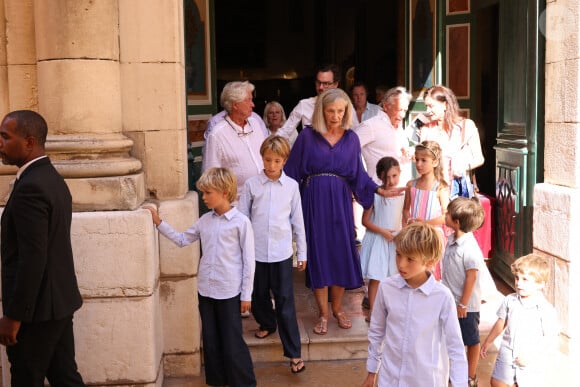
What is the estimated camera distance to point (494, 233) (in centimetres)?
741

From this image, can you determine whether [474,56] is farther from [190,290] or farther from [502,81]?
[190,290]

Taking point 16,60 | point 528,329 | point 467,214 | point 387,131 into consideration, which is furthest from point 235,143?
point 528,329

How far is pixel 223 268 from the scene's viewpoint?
4379 mm

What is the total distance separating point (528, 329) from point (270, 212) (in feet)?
5.80

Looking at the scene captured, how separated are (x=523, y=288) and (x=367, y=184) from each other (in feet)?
5.62

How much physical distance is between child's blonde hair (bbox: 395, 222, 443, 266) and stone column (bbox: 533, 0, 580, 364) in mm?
2328

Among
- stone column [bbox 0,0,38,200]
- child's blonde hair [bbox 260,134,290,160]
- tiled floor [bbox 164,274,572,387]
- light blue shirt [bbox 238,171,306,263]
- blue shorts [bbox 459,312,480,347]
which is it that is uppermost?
stone column [bbox 0,0,38,200]

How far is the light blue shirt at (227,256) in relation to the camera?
4.38m

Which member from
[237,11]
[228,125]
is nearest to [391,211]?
[228,125]

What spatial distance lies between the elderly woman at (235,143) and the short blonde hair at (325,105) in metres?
0.53

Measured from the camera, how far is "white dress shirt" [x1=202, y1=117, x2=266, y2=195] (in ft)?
18.2

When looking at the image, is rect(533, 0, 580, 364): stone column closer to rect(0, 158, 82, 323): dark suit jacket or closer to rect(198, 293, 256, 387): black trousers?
rect(198, 293, 256, 387): black trousers

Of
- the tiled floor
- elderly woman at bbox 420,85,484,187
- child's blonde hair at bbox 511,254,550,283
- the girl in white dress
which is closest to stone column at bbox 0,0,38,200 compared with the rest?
the tiled floor

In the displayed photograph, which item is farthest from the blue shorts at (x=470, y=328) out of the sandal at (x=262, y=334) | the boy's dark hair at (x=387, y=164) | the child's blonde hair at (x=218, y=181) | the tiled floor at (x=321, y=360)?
the child's blonde hair at (x=218, y=181)
